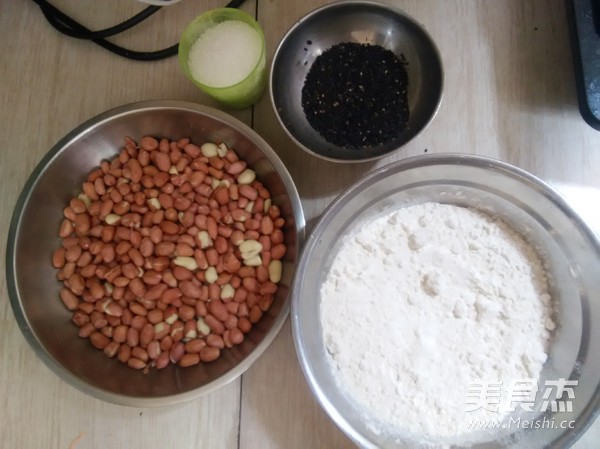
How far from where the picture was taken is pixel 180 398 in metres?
0.67

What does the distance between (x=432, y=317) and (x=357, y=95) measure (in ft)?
1.08

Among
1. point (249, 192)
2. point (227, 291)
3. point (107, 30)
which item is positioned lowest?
point (227, 291)

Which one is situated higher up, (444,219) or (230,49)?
(230,49)

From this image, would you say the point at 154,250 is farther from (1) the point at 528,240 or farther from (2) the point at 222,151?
(1) the point at 528,240

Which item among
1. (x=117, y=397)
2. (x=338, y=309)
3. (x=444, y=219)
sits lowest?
(x=117, y=397)

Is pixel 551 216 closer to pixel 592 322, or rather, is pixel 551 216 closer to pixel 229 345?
pixel 592 322

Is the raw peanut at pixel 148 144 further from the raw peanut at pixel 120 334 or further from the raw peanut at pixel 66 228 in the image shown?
the raw peanut at pixel 120 334

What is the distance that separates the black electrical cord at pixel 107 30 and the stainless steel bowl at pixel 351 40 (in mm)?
150

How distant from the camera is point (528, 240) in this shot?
724mm

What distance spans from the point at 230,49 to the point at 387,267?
379mm

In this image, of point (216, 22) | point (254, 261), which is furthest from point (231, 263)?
point (216, 22)

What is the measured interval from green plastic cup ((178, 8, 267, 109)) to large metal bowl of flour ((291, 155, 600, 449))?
8.4 inches

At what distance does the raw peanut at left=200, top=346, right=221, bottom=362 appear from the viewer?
72cm

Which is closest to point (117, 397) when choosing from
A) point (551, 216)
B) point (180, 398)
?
point (180, 398)
